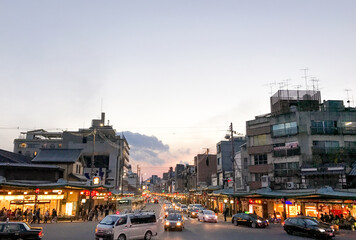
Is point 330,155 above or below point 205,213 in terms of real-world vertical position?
above

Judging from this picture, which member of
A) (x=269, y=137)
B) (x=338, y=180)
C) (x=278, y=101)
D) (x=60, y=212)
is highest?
(x=278, y=101)

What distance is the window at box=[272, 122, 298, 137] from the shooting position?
4621cm

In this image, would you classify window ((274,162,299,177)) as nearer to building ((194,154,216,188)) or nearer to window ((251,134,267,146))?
window ((251,134,267,146))

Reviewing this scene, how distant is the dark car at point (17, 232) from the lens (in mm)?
18453

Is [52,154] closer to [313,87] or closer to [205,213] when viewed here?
[205,213]

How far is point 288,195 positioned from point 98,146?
75.0 meters

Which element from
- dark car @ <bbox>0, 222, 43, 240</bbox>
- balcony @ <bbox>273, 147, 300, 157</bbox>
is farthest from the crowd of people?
balcony @ <bbox>273, 147, 300, 157</bbox>

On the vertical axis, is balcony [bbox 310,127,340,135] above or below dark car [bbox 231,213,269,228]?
above

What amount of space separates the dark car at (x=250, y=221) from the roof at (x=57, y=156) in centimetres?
2853

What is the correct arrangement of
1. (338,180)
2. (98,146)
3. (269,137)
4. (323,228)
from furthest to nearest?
(98,146) < (269,137) < (338,180) < (323,228)

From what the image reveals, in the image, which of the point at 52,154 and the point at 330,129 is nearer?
the point at 330,129

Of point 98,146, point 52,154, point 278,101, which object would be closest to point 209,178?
point 98,146

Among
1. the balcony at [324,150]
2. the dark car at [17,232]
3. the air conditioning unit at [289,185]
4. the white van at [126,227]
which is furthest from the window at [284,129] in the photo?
the dark car at [17,232]

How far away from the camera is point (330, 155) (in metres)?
43.7
